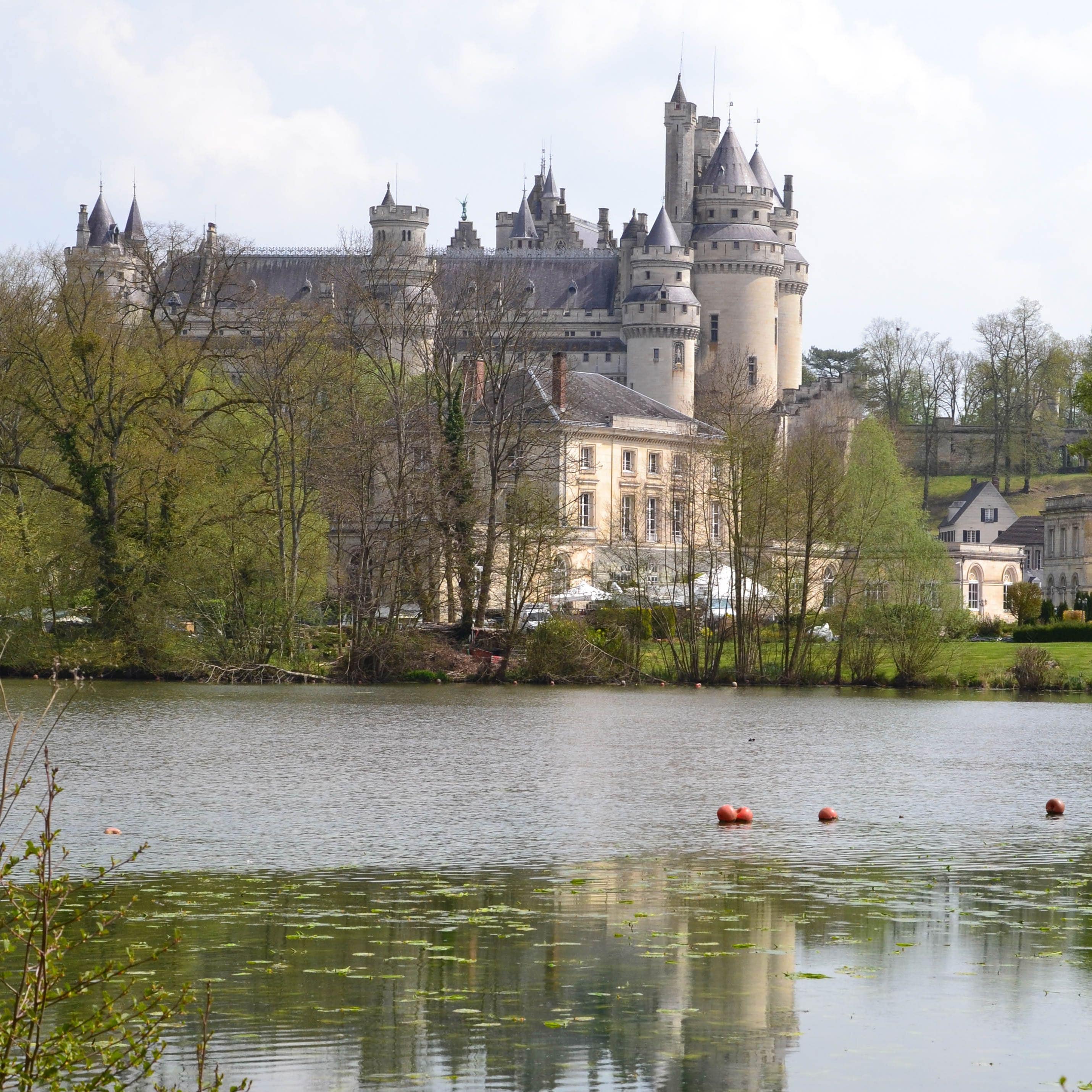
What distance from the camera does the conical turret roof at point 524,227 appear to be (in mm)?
143375

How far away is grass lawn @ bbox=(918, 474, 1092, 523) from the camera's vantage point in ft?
393

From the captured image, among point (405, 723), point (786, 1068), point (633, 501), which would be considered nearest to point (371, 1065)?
point (786, 1068)

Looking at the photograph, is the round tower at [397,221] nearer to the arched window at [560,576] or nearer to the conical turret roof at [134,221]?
the conical turret roof at [134,221]

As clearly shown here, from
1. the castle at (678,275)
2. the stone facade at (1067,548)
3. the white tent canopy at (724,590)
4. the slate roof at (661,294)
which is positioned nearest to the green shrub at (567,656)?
the white tent canopy at (724,590)

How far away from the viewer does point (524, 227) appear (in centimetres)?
14425

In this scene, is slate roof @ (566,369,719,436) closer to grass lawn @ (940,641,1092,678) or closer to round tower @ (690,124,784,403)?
grass lawn @ (940,641,1092,678)

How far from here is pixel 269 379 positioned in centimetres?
4872

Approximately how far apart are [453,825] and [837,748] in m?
12.2

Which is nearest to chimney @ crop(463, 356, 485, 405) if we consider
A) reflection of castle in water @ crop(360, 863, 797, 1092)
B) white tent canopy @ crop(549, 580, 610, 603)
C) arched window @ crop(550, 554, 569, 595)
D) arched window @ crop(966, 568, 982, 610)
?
white tent canopy @ crop(549, 580, 610, 603)

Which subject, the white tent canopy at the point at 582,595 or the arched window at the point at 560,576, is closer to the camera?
the arched window at the point at 560,576

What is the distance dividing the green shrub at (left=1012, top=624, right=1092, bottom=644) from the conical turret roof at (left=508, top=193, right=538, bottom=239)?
288 ft

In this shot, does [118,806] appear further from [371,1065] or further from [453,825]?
[371,1065]

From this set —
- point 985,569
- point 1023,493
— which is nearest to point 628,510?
point 985,569

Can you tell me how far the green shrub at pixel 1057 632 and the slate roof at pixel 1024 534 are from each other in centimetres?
4879
